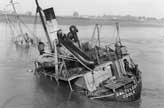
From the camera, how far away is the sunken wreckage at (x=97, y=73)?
19938 millimetres

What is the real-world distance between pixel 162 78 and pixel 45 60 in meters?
12.8

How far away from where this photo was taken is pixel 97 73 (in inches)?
834

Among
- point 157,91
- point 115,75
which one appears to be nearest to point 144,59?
point 157,91

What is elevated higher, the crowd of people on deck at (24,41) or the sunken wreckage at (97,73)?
the sunken wreckage at (97,73)

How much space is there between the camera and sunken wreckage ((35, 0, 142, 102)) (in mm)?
19938

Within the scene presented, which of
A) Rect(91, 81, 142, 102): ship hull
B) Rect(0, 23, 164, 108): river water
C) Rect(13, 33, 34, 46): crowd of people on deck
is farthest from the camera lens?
Rect(13, 33, 34, 46): crowd of people on deck

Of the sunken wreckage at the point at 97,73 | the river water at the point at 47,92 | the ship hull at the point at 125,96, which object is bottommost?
the river water at the point at 47,92

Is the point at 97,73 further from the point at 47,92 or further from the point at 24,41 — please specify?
the point at 24,41

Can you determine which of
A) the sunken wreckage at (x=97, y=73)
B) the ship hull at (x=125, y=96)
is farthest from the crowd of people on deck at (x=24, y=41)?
the ship hull at (x=125, y=96)

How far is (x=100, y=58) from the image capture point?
23.6m

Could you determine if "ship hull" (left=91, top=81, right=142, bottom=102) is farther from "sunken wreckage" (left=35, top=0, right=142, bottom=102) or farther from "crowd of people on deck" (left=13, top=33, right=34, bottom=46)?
"crowd of people on deck" (left=13, top=33, right=34, bottom=46)

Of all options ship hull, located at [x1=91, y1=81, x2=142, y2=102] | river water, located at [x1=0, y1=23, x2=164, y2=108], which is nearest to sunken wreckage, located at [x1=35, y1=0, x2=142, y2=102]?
ship hull, located at [x1=91, y1=81, x2=142, y2=102]

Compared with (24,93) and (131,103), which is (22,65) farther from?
(131,103)

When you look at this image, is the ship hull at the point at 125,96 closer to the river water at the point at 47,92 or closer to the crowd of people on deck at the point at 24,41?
the river water at the point at 47,92
